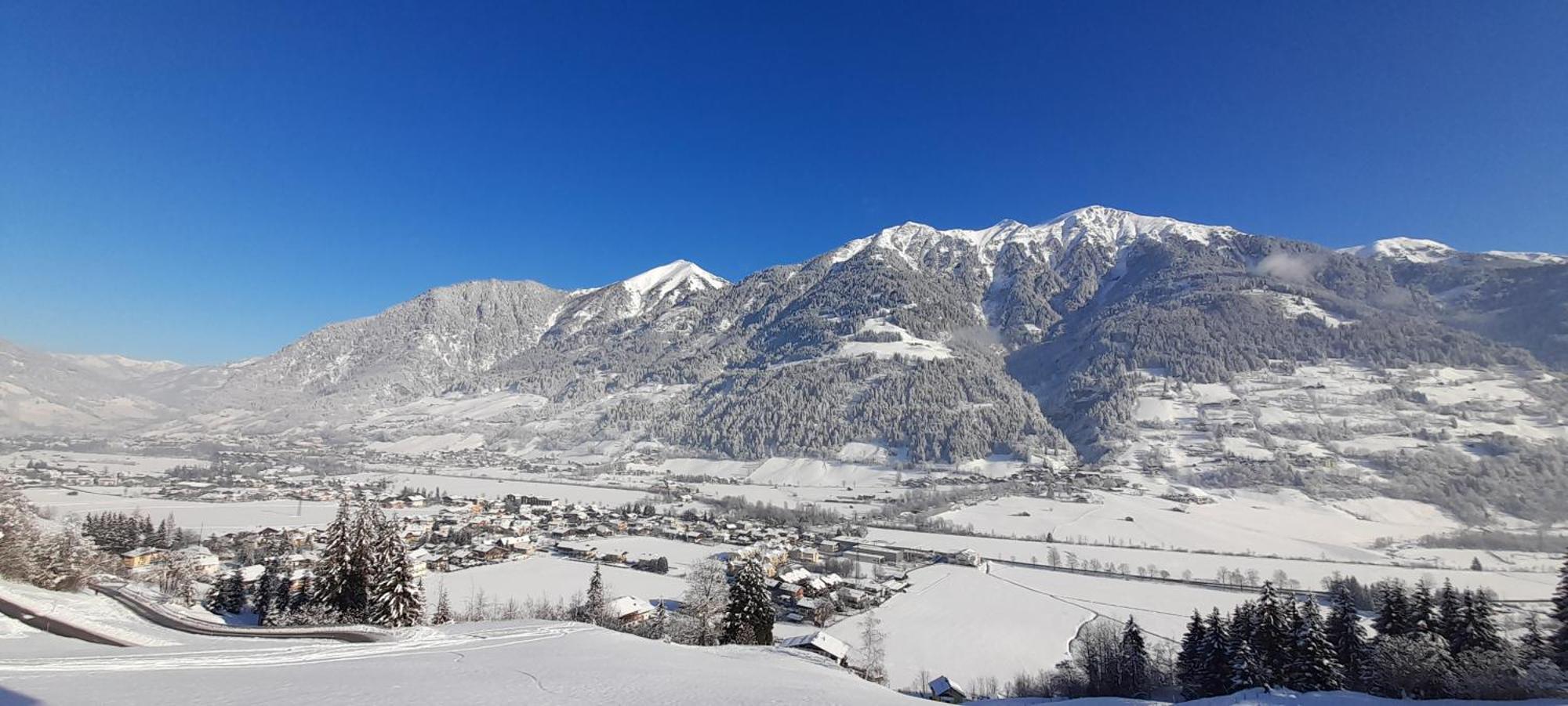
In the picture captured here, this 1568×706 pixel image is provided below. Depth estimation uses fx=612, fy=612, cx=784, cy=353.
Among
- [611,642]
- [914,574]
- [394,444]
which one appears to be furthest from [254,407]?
[611,642]

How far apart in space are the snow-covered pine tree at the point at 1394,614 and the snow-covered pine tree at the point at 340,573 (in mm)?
36431

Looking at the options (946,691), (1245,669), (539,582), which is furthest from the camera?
(539,582)

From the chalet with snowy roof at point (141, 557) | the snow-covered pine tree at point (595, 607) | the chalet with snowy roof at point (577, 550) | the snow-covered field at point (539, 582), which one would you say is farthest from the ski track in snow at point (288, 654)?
the chalet with snowy roof at point (141, 557)

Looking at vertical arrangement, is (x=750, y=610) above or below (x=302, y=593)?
above

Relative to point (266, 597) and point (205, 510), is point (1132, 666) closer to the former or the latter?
point (266, 597)

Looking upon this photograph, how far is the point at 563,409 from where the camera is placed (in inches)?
6811

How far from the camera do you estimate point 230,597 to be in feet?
97.2

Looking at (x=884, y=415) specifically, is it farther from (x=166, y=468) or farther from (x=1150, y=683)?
(x=166, y=468)

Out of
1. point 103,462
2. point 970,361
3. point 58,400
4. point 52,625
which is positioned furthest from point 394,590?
point 58,400

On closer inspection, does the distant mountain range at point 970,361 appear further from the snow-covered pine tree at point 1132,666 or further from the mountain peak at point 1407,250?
the snow-covered pine tree at point 1132,666

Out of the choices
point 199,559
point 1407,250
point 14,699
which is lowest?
point 199,559

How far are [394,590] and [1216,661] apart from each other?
94.1 ft

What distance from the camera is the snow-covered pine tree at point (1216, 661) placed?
20.2 meters

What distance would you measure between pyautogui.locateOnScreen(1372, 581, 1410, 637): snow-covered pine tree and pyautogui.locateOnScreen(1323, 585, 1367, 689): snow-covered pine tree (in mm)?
714
